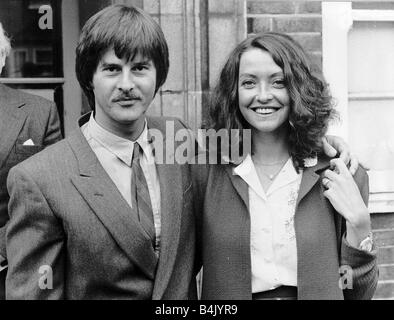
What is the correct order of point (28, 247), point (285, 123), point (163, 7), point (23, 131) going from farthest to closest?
point (163, 7) → point (23, 131) → point (285, 123) → point (28, 247)

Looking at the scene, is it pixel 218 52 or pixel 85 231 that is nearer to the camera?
pixel 85 231

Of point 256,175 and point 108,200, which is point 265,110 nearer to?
point 256,175

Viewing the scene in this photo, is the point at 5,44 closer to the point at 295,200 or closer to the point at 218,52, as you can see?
the point at 218,52

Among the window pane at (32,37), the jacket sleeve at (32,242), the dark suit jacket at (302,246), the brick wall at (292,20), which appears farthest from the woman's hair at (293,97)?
the window pane at (32,37)

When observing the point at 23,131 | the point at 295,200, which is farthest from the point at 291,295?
the point at 23,131

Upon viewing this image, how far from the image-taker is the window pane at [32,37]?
3.84m

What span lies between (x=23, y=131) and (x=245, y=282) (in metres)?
1.12

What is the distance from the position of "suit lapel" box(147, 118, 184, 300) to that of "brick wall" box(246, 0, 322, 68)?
1.38 m

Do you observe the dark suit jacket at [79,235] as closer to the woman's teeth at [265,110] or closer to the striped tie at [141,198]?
the striped tie at [141,198]

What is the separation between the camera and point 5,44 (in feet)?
9.16

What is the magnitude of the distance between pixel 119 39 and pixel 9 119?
85cm

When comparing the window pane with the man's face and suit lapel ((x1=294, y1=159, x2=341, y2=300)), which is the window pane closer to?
the man's face

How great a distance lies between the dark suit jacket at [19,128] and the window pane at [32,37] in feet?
3.57
